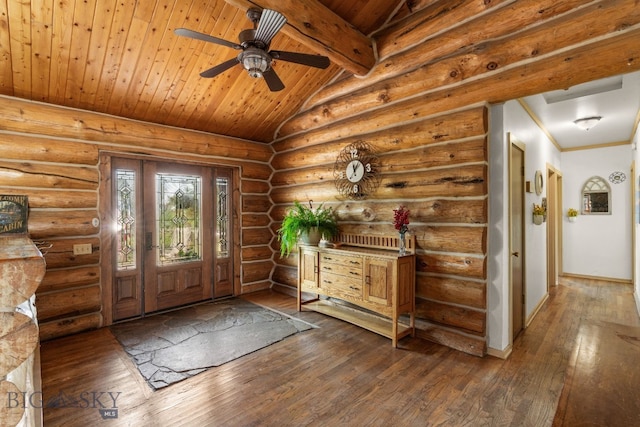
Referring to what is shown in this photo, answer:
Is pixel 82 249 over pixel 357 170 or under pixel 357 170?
under

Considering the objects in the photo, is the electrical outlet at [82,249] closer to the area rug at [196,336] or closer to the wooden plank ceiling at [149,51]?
the area rug at [196,336]

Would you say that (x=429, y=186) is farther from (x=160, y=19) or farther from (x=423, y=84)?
(x=160, y=19)

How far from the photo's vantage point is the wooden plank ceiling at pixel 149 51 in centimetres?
281

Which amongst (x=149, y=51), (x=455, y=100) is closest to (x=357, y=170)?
(x=455, y=100)

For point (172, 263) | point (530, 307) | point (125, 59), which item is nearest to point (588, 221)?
point (530, 307)

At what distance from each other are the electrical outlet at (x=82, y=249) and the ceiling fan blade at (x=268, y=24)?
343 cm

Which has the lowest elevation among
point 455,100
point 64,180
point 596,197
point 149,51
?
point 596,197

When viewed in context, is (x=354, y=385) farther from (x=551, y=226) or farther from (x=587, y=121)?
(x=587, y=121)

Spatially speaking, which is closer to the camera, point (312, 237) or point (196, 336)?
point (196, 336)

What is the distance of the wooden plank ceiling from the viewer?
281 cm

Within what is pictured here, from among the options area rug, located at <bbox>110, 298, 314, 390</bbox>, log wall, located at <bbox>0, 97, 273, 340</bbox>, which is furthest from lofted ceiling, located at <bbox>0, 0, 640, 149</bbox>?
area rug, located at <bbox>110, 298, 314, 390</bbox>

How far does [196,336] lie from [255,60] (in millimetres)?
3171

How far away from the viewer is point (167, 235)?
4.58 metres

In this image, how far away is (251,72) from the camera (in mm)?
2639
